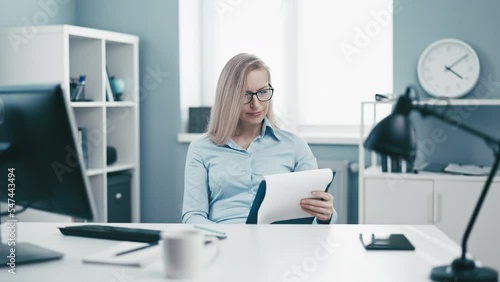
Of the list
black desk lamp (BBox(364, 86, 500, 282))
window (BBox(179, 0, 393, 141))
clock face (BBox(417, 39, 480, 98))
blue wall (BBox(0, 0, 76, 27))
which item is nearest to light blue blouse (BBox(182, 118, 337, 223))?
black desk lamp (BBox(364, 86, 500, 282))

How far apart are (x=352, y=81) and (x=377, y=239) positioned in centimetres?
236

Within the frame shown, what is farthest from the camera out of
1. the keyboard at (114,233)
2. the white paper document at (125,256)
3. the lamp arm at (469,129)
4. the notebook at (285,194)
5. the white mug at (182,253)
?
the notebook at (285,194)

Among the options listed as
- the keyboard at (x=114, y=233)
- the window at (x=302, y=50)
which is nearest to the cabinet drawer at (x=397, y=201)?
the window at (x=302, y=50)

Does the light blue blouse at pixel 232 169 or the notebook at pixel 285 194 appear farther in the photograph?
the light blue blouse at pixel 232 169

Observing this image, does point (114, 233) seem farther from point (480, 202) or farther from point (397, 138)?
point (480, 202)

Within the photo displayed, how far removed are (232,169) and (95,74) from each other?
1.80 meters

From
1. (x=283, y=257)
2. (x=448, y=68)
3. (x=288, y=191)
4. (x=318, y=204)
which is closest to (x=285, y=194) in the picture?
(x=288, y=191)

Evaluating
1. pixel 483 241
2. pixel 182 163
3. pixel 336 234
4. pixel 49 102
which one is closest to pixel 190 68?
pixel 182 163

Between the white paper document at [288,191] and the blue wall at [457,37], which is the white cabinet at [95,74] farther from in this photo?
the white paper document at [288,191]

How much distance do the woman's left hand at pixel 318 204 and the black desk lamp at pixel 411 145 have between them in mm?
563

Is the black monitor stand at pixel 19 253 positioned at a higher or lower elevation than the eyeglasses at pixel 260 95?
lower

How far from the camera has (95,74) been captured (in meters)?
3.68

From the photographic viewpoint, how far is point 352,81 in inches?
151

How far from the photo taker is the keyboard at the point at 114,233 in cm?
160
